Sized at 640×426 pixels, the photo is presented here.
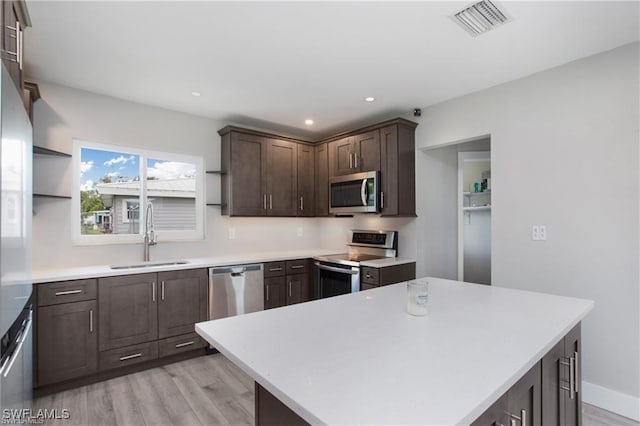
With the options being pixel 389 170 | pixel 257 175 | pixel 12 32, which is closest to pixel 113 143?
pixel 257 175

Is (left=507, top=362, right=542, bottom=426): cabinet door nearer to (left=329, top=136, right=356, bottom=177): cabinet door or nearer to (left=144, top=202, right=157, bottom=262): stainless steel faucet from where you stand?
(left=329, top=136, right=356, bottom=177): cabinet door

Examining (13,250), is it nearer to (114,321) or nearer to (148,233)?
(114,321)

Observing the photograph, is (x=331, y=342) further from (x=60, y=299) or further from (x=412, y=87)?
(x=412, y=87)

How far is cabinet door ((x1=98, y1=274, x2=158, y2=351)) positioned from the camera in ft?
8.58

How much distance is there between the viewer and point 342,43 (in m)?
2.19

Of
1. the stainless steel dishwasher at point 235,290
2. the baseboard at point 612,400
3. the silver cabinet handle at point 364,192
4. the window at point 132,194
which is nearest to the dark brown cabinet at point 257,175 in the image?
the window at point 132,194

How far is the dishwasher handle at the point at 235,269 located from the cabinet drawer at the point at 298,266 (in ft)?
1.24

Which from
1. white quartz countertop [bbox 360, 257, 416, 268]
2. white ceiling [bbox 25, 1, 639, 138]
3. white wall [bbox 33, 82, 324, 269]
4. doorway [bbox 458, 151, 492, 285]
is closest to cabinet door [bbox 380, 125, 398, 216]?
white ceiling [bbox 25, 1, 639, 138]

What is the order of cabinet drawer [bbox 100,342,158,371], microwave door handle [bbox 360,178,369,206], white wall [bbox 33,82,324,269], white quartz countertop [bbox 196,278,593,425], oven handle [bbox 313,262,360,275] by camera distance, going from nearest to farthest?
white quartz countertop [bbox 196,278,593,425] → cabinet drawer [bbox 100,342,158,371] → white wall [bbox 33,82,324,269] → oven handle [bbox 313,262,360,275] → microwave door handle [bbox 360,178,369,206]

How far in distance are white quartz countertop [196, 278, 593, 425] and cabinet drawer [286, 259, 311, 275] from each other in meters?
2.04

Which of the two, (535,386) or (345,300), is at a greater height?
(345,300)

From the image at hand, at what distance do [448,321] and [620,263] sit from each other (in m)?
1.79

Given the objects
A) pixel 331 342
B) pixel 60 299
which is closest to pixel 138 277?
pixel 60 299

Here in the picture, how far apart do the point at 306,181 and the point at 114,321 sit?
256cm
